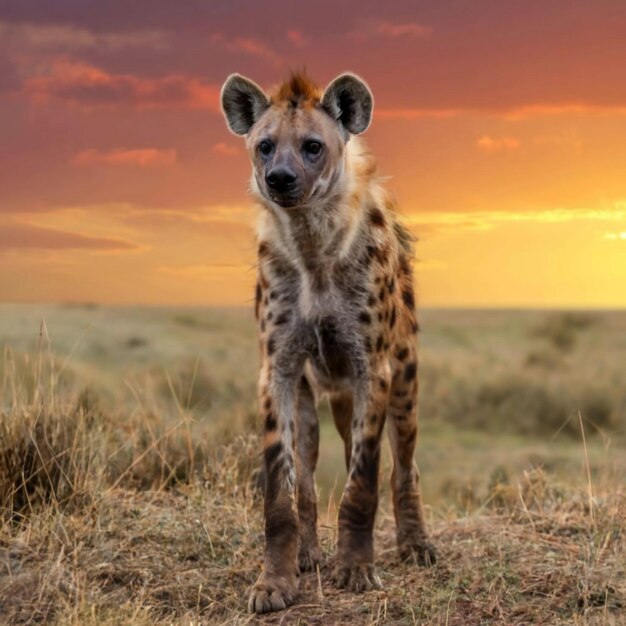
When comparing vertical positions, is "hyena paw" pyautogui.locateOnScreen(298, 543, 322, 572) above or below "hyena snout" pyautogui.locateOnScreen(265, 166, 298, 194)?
below

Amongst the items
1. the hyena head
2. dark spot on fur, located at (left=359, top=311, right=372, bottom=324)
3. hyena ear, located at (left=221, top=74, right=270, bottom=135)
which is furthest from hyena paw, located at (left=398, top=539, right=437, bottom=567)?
hyena ear, located at (left=221, top=74, right=270, bottom=135)

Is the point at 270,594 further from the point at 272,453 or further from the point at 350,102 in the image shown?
the point at 350,102

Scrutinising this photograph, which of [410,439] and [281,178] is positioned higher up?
[281,178]

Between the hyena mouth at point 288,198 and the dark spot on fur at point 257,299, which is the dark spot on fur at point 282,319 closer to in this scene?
the dark spot on fur at point 257,299

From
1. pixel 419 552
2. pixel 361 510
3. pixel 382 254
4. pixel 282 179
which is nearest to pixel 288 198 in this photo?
pixel 282 179

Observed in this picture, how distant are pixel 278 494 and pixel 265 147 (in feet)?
5.22

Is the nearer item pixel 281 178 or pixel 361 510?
pixel 281 178

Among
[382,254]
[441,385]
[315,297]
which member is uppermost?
[382,254]

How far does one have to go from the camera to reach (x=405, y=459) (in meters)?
5.96

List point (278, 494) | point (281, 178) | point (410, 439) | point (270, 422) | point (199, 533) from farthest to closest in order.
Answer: point (410, 439) < point (199, 533) < point (270, 422) < point (278, 494) < point (281, 178)

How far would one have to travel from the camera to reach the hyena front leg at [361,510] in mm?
5203

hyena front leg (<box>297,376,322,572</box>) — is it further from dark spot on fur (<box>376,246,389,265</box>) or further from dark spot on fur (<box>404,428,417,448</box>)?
dark spot on fur (<box>376,246,389,265</box>)

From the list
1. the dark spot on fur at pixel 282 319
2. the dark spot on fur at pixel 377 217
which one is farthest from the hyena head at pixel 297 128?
the dark spot on fur at pixel 282 319

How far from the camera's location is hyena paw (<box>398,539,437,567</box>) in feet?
19.0
